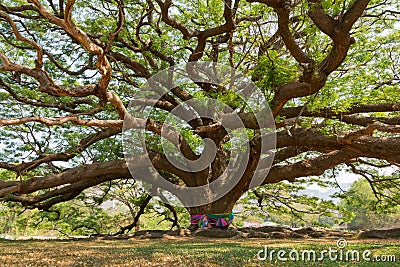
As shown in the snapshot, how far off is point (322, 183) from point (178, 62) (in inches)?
293

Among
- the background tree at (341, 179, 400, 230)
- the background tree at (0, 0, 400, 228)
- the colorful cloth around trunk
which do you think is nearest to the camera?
the background tree at (0, 0, 400, 228)

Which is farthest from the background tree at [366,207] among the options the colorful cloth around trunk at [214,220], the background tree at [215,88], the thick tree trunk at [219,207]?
the colorful cloth around trunk at [214,220]

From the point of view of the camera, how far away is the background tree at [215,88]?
22.2 feet

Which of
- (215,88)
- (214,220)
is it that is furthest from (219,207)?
(215,88)

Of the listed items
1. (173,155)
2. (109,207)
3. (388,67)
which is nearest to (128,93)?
(173,155)

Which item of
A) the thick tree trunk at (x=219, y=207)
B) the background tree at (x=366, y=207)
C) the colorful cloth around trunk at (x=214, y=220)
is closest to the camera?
the colorful cloth around trunk at (x=214, y=220)

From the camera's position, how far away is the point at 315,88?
6137 mm

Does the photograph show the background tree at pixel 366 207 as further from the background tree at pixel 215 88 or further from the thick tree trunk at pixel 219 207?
the thick tree trunk at pixel 219 207

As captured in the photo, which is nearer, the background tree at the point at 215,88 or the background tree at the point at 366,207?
the background tree at the point at 215,88

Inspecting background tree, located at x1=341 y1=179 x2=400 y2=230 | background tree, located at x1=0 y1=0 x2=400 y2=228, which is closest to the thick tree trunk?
background tree, located at x1=0 y1=0 x2=400 y2=228

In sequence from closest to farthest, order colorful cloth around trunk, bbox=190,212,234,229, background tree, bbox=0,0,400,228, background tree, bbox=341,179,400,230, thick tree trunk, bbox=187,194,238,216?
background tree, bbox=0,0,400,228
colorful cloth around trunk, bbox=190,212,234,229
thick tree trunk, bbox=187,194,238,216
background tree, bbox=341,179,400,230

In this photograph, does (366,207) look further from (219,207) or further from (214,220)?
(214,220)

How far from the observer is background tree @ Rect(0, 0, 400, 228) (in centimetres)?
675

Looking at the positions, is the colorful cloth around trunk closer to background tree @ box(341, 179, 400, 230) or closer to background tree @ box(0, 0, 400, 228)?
background tree @ box(0, 0, 400, 228)
